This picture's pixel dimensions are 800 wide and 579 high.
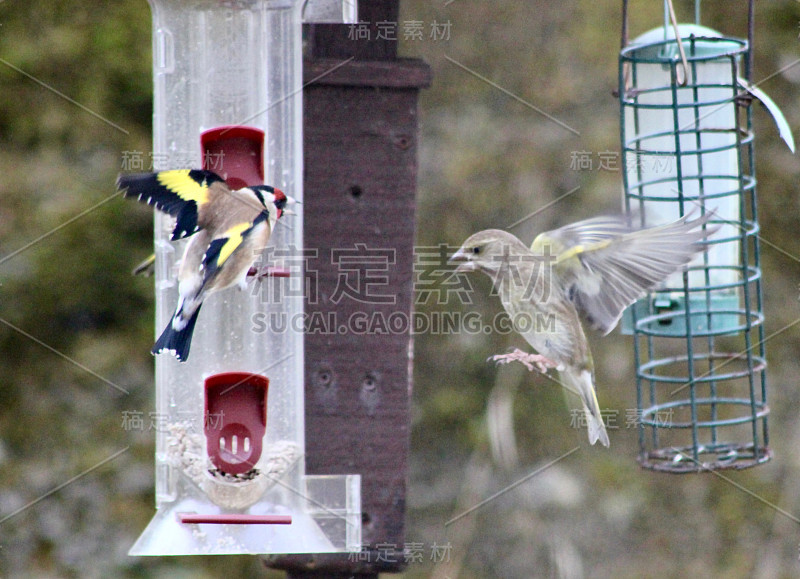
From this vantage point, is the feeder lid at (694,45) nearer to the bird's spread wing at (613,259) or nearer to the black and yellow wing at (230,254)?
the bird's spread wing at (613,259)

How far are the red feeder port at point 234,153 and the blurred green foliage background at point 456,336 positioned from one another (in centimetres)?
180

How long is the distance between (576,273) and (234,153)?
1234 millimetres

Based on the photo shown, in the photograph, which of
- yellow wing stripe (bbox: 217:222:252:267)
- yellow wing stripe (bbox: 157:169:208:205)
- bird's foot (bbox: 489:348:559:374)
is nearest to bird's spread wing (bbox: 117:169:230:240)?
yellow wing stripe (bbox: 157:169:208:205)

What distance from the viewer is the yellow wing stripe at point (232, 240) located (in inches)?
132

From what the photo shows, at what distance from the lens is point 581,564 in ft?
20.8

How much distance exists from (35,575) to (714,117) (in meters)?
3.78

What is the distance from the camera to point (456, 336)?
616 centimetres

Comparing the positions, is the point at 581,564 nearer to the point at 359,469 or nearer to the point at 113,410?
the point at 113,410

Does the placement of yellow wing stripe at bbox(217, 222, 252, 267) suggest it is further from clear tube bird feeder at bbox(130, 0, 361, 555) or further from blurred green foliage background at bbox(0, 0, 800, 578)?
blurred green foliage background at bbox(0, 0, 800, 578)

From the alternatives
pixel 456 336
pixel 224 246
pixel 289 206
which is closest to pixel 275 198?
pixel 289 206

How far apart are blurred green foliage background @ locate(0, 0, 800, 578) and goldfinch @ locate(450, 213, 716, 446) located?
1.68 metres

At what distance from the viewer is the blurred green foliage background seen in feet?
18.0

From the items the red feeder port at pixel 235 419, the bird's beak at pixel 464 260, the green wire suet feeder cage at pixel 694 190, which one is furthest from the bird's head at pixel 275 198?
the green wire suet feeder cage at pixel 694 190

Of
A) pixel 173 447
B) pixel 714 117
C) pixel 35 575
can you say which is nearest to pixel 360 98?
pixel 173 447
